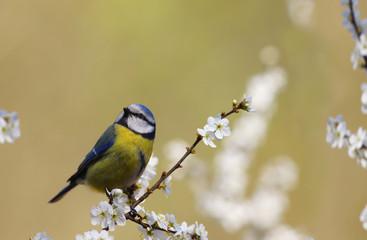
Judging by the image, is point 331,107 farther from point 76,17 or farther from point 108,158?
point 76,17

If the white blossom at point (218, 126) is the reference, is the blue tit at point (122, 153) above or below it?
above

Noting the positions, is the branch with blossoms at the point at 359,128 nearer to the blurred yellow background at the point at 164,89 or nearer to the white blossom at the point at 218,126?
the white blossom at the point at 218,126

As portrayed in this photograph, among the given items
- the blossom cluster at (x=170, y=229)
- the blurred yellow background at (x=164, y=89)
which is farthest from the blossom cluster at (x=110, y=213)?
the blurred yellow background at (x=164, y=89)

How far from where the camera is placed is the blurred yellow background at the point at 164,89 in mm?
4883

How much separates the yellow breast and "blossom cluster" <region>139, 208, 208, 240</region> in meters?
0.68

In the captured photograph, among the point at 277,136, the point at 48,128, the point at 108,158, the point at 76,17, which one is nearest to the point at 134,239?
the point at 48,128

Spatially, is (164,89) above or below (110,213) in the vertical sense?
above

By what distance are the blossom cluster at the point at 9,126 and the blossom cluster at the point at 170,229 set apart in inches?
23.2

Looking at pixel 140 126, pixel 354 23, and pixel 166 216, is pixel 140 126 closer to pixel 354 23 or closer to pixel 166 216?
pixel 166 216

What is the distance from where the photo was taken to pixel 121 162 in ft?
7.46

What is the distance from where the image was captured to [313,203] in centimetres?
475

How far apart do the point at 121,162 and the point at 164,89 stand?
4.48 meters

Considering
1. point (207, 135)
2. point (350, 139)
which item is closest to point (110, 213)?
point (207, 135)

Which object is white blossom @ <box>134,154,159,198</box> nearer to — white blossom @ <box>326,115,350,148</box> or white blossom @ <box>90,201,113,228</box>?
white blossom @ <box>90,201,113,228</box>
